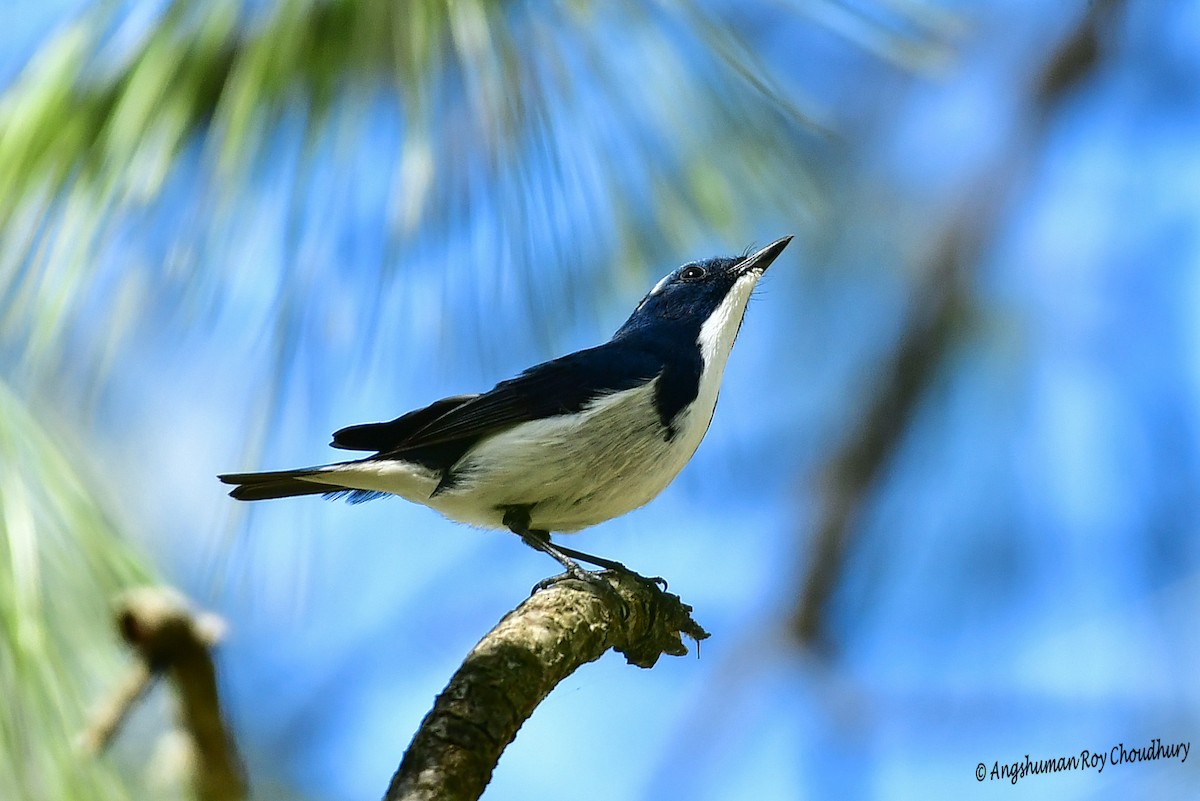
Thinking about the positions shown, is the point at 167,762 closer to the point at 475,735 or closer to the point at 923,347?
the point at 475,735

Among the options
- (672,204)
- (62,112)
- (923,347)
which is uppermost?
(923,347)

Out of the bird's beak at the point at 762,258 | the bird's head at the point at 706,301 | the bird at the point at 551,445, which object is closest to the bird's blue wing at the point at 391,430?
the bird at the point at 551,445

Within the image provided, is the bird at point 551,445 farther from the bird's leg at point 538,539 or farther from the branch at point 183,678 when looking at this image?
the branch at point 183,678

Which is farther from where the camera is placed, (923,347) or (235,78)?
(923,347)

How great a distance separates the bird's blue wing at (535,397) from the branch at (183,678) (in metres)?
1.61

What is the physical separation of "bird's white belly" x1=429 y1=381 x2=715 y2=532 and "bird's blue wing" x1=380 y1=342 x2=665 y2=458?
37 millimetres

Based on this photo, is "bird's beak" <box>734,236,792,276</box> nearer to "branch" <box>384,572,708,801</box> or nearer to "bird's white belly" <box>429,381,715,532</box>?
"bird's white belly" <box>429,381,715,532</box>

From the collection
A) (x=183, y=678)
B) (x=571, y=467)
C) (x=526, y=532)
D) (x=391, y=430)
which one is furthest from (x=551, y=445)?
(x=183, y=678)

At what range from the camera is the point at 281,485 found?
8.91ft

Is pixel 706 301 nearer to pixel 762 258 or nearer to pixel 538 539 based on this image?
pixel 762 258

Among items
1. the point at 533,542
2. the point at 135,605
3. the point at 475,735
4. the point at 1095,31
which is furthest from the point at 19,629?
the point at 1095,31

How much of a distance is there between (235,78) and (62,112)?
22cm

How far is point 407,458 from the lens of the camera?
3.04m

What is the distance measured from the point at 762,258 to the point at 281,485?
140 centimetres
